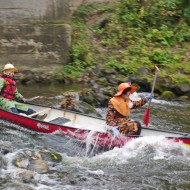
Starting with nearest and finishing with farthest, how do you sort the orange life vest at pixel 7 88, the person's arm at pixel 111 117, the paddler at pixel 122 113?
the paddler at pixel 122 113 < the person's arm at pixel 111 117 < the orange life vest at pixel 7 88

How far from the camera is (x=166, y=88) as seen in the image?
47.1 feet

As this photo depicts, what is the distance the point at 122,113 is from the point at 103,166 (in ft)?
4.28

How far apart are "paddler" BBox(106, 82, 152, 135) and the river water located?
325mm

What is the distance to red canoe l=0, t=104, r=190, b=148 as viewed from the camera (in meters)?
Result: 8.47

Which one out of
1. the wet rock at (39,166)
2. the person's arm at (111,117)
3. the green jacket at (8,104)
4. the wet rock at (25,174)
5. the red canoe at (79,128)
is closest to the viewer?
the wet rock at (25,174)

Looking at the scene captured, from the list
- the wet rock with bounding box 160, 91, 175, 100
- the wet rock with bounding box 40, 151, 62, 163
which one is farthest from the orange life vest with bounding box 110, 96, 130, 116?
the wet rock with bounding box 160, 91, 175, 100

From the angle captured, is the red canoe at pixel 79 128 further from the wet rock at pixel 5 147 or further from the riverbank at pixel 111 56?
the riverbank at pixel 111 56

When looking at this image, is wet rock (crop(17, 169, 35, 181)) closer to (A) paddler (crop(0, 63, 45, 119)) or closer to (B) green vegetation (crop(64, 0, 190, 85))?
(A) paddler (crop(0, 63, 45, 119))

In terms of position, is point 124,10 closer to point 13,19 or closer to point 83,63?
point 83,63

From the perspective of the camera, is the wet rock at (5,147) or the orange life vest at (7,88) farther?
the orange life vest at (7,88)

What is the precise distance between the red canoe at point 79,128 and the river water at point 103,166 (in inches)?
5.2

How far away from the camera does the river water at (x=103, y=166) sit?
689 cm

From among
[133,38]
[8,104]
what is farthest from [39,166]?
[133,38]

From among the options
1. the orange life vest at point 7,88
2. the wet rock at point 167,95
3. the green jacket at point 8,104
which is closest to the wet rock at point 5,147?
the green jacket at point 8,104
